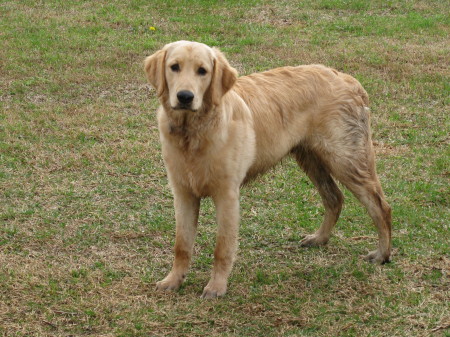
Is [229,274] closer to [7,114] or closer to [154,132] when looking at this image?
[154,132]

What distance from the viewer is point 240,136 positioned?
16.9 ft

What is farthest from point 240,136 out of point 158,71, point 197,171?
point 158,71

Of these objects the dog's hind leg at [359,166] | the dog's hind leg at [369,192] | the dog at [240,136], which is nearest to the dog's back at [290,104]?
the dog at [240,136]

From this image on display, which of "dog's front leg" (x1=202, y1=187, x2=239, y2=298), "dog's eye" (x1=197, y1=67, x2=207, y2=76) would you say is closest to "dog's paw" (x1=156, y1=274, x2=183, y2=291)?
"dog's front leg" (x1=202, y1=187, x2=239, y2=298)

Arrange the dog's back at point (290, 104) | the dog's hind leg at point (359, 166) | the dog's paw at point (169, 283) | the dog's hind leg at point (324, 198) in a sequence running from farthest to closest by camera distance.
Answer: the dog's hind leg at point (324, 198) < the dog's hind leg at point (359, 166) < the dog's back at point (290, 104) < the dog's paw at point (169, 283)

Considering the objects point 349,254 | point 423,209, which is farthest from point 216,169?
point 423,209

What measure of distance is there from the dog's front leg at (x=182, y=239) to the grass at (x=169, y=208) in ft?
0.42

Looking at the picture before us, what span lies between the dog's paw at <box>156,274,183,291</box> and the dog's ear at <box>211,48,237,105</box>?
54.2 inches

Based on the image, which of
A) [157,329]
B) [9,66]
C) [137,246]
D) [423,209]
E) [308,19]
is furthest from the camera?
[308,19]

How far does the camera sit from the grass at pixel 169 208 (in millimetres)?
4906

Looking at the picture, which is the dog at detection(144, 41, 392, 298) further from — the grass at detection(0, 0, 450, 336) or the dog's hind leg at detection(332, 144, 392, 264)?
the grass at detection(0, 0, 450, 336)

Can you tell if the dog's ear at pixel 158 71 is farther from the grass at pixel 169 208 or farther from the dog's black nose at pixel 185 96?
the grass at pixel 169 208

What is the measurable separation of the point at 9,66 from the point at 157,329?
7352 mm

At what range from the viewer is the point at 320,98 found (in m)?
5.65
